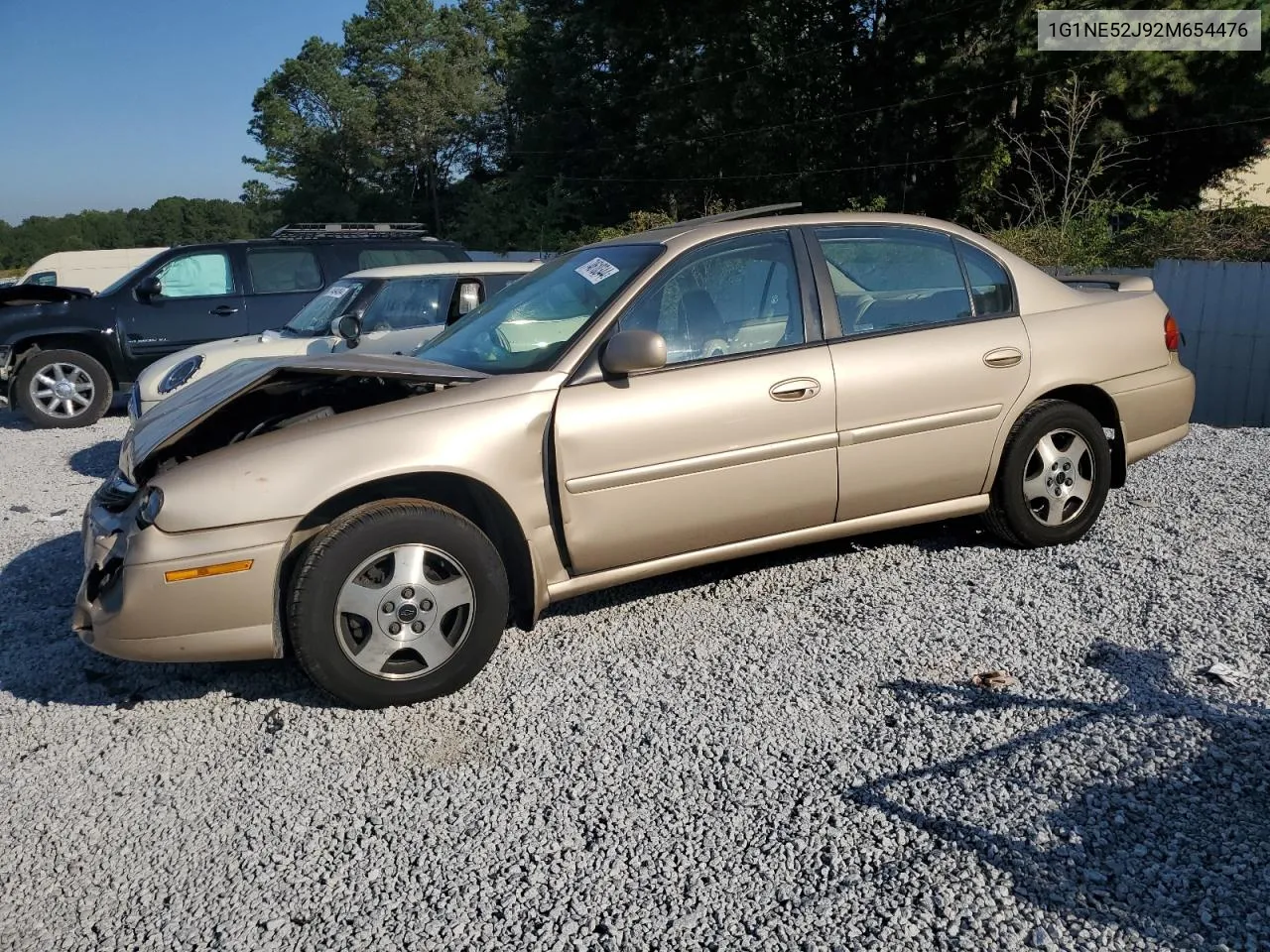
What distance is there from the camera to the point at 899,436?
4.42 meters

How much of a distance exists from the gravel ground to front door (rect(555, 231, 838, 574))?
474 millimetres

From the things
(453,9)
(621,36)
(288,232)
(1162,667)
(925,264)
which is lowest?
(1162,667)

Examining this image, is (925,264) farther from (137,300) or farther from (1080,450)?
(137,300)

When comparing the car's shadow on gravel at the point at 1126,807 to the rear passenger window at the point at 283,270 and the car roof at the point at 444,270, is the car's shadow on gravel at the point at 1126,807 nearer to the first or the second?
the car roof at the point at 444,270

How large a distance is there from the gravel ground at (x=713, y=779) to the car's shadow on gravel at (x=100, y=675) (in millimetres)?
18

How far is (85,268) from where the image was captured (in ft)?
93.7

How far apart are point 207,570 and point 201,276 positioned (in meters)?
8.72

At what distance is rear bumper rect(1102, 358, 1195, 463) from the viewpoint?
496 cm

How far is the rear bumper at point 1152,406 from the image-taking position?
496 cm

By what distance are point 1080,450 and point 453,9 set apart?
75717mm

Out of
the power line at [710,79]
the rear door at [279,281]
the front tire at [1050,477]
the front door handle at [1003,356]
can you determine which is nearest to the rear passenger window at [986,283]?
the front door handle at [1003,356]

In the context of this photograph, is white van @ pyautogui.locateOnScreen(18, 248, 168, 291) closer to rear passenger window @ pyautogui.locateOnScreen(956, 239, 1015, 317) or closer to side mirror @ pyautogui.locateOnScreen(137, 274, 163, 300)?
side mirror @ pyautogui.locateOnScreen(137, 274, 163, 300)

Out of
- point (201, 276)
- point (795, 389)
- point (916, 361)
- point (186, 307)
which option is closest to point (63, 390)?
point (186, 307)

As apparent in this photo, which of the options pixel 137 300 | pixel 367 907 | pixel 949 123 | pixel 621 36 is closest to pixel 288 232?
pixel 137 300
